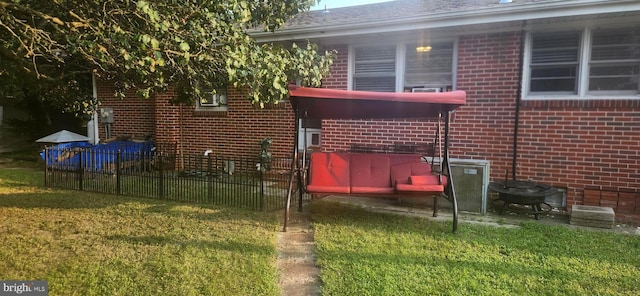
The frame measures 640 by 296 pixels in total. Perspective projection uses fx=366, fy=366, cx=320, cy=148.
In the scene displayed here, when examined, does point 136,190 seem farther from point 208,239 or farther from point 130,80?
point 208,239

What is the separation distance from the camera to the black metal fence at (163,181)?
20.8ft

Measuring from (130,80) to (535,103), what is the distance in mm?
6475

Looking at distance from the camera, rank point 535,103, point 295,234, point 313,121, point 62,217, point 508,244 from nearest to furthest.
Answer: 1. point 508,244
2. point 295,234
3. point 62,217
4. point 535,103
5. point 313,121

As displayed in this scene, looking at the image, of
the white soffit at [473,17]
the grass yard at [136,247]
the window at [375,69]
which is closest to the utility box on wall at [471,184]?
the window at [375,69]

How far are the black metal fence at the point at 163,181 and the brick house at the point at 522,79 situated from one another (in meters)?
1.75

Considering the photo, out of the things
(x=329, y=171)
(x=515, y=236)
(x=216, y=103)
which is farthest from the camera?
(x=216, y=103)

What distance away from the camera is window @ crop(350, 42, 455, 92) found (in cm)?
696

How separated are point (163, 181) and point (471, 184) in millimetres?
5445

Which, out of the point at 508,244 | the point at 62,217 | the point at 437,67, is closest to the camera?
the point at 508,244

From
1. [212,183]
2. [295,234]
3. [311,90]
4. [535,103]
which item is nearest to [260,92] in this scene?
[311,90]

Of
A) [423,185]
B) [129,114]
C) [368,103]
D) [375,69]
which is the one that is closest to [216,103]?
[129,114]

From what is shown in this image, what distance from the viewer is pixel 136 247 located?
411 cm

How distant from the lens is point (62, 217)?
5.36 metres

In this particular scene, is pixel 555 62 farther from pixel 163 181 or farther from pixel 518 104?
pixel 163 181
